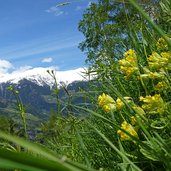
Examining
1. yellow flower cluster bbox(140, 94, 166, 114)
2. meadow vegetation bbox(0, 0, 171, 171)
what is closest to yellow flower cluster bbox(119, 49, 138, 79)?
meadow vegetation bbox(0, 0, 171, 171)

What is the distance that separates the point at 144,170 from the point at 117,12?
1582 inches

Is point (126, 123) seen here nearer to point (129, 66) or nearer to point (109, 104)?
point (109, 104)

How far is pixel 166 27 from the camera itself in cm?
311

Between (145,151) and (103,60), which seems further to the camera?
(103,60)

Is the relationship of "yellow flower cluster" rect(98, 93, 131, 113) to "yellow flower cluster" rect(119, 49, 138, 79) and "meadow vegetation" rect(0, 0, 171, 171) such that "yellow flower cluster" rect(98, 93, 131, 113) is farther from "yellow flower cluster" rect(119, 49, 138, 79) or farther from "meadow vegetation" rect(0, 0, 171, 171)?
"yellow flower cluster" rect(119, 49, 138, 79)

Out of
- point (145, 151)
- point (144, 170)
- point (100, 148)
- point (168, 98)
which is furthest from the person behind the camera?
point (100, 148)

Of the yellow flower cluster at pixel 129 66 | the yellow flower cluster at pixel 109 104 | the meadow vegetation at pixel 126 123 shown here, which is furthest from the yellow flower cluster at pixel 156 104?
the yellow flower cluster at pixel 129 66

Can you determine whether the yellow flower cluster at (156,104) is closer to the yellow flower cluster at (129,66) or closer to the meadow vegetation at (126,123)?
the meadow vegetation at (126,123)

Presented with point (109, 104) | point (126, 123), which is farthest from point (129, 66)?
point (126, 123)

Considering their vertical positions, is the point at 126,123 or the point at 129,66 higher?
the point at 129,66

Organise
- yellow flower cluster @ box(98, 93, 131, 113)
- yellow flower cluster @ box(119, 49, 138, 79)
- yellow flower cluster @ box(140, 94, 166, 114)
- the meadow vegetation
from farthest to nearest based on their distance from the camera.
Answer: yellow flower cluster @ box(119, 49, 138, 79) → yellow flower cluster @ box(98, 93, 131, 113) → yellow flower cluster @ box(140, 94, 166, 114) → the meadow vegetation

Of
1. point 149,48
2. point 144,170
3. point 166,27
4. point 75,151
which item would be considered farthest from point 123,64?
point 166,27

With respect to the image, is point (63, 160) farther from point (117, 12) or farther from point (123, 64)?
point (117, 12)

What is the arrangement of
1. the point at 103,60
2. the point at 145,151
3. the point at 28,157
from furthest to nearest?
the point at 103,60 < the point at 145,151 < the point at 28,157
